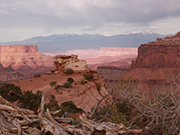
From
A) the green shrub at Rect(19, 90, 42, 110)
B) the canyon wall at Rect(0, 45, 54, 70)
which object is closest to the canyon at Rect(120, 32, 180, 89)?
the green shrub at Rect(19, 90, 42, 110)

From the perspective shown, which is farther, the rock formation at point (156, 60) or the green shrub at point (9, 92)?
the rock formation at point (156, 60)

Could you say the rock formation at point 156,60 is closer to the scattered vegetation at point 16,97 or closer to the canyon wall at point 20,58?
the scattered vegetation at point 16,97

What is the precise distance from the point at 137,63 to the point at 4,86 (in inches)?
2237

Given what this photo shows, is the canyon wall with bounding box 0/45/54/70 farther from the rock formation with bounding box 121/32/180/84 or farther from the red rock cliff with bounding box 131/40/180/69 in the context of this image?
the red rock cliff with bounding box 131/40/180/69

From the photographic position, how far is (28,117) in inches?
104

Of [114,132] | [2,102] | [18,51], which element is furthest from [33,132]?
[18,51]

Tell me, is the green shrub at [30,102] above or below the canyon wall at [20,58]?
below

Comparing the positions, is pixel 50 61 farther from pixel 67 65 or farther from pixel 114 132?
pixel 114 132

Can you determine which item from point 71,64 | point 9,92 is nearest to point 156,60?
point 71,64

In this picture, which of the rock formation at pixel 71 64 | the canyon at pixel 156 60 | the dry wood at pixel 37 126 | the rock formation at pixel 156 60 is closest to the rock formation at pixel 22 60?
the canyon at pixel 156 60

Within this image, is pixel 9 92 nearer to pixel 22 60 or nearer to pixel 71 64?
pixel 71 64

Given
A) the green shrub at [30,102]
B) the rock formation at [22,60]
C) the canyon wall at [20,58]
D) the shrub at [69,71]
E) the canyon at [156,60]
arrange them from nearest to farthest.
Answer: the green shrub at [30,102], the shrub at [69,71], the canyon at [156,60], the rock formation at [22,60], the canyon wall at [20,58]

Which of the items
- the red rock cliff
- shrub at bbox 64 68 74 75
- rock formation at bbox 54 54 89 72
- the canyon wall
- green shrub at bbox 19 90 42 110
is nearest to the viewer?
green shrub at bbox 19 90 42 110

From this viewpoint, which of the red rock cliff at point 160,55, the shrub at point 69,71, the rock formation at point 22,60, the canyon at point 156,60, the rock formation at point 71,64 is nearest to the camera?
the shrub at point 69,71
